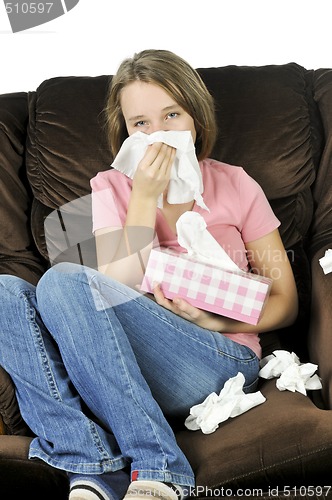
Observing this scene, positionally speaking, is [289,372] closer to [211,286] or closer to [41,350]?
[211,286]

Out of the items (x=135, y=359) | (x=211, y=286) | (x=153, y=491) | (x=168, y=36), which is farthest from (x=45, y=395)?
(x=168, y=36)

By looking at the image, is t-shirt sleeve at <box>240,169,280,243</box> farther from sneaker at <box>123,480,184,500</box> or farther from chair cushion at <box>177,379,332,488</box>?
sneaker at <box>123,480,184,500</box>

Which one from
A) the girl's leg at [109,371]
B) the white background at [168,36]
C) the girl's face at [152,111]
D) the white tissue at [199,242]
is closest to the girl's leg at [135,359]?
the girl's leg at [109,371]

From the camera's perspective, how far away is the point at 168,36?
2441 mm

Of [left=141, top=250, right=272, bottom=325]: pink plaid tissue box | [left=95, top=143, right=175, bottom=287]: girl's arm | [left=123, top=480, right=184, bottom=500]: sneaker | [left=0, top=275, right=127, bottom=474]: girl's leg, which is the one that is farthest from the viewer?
[left=95, top=143, right=175, bottom=287]: girl's arm

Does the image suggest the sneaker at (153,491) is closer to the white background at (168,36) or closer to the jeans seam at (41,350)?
the jeans seam at (41,350)

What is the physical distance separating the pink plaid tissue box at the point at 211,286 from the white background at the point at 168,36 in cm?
95

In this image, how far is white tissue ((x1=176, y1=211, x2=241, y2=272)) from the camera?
1.78 m

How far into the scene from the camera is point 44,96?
2.25m

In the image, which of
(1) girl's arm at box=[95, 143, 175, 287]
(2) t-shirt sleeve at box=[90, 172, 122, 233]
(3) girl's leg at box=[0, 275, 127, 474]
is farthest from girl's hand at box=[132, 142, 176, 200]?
(3) girl's leg at box=[0, 275, 127, 474]

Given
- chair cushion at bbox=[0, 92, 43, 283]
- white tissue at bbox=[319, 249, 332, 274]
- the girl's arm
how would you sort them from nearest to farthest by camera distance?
the girl's arm < white tissue at bbox=[319, 249, 332, 274] < chair cushion at bbox=[0, 92, 43, 283]

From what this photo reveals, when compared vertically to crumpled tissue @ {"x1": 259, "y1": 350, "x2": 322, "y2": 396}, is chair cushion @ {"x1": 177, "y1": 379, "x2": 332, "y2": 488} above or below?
above

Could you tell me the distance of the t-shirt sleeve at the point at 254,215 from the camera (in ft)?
6.49

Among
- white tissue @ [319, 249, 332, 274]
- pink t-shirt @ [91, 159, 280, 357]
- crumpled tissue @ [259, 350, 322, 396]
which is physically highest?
pink t-shirt @ [91, 159, 280, 357]
